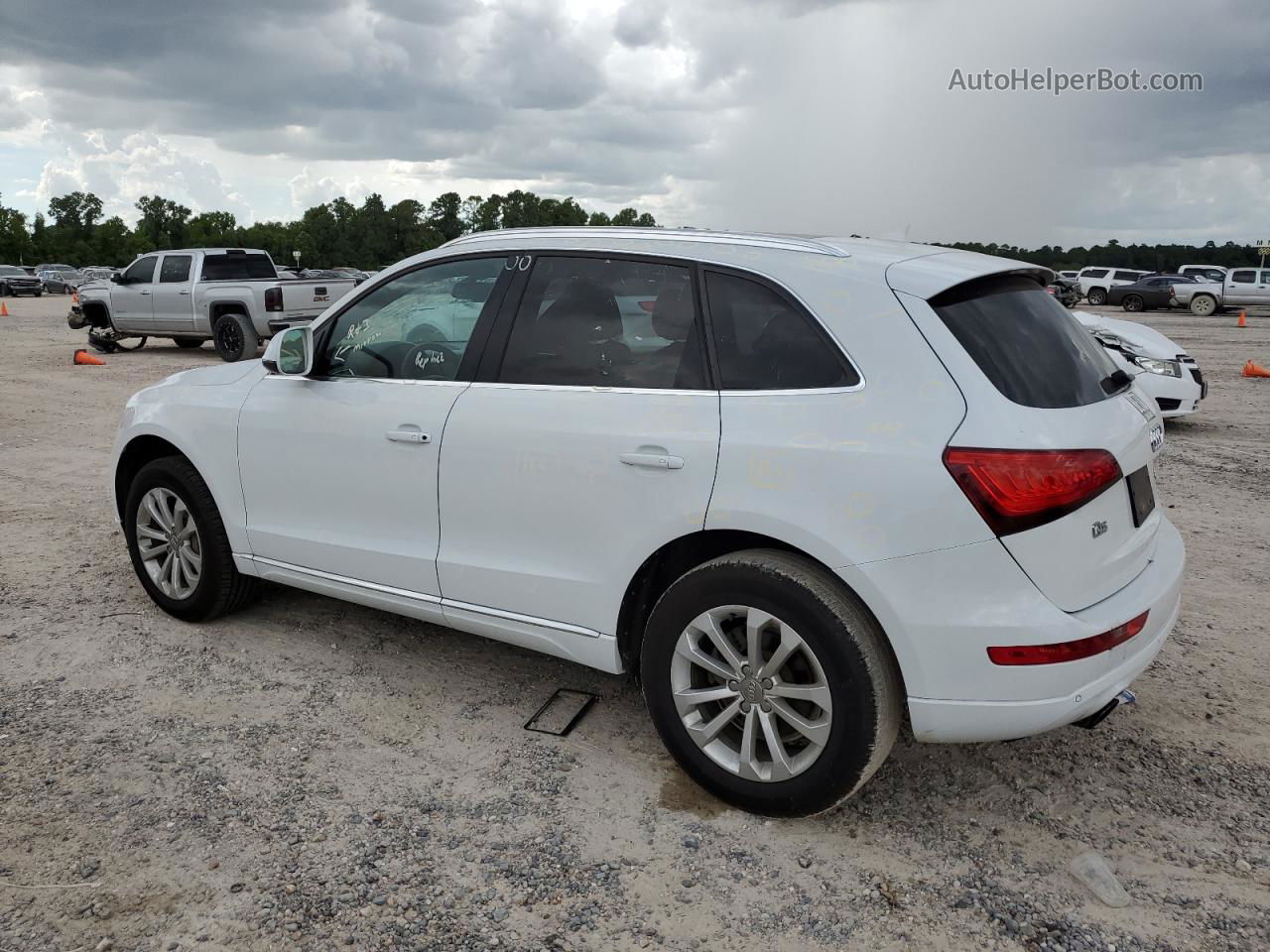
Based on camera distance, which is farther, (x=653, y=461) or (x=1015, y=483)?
(x=653, y=461)

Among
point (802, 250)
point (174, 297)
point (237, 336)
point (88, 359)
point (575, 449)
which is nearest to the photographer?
point (802, 250)

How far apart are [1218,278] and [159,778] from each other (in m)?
38.5

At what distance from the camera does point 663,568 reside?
3410 mm

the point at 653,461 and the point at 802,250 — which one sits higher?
the point at 802,250

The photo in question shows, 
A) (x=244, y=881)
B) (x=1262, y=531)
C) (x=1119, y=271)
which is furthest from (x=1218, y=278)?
(x=244, y=881)

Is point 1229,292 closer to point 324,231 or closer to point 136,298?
point 136,298

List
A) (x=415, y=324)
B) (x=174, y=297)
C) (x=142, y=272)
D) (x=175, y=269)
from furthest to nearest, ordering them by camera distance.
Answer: (x=142, y=272)
(x=175, y=269)
(x=174, y=297)
(x=415, y=324)

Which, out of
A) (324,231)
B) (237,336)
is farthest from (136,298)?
(324,231)

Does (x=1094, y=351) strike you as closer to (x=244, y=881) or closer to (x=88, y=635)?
(x=244, y=881)

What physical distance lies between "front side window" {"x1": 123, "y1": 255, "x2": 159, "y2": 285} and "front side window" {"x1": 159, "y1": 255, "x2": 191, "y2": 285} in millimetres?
313

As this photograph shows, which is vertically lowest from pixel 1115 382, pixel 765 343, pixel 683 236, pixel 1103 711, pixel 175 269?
pixel 1103 711

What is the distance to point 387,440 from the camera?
3.84m

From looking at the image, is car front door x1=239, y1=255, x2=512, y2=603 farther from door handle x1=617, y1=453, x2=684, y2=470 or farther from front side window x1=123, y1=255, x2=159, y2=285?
front side window x1=123, y1=255, x2=159, y2=285

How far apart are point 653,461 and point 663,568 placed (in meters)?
0.44
